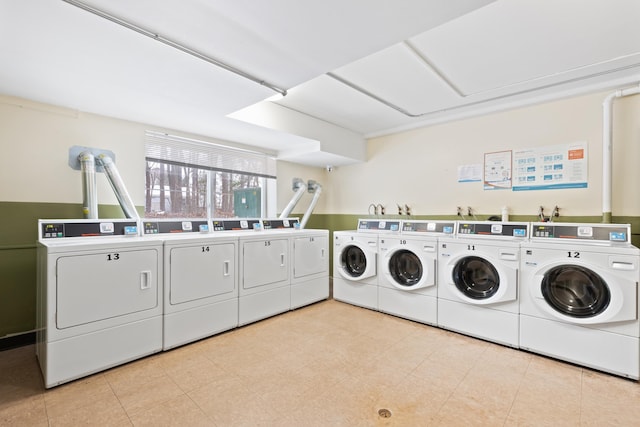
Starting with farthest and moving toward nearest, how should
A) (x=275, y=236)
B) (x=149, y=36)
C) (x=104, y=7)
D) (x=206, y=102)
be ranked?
(x=275, y=236), (x=206, y=102), (x=149, y=36), (x=104, y=7)

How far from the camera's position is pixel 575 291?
2521mm

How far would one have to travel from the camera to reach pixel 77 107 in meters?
2.84

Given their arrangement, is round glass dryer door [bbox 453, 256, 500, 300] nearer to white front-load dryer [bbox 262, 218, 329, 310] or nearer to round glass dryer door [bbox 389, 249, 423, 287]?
round glass dryer door [bbox 389, 249, 423, 287]

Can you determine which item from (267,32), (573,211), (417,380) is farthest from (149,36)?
(573,211)

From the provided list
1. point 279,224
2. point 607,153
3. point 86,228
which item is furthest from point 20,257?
point 607,153

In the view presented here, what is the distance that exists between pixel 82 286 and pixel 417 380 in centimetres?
260

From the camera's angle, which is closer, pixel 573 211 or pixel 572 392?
pixel 572 392

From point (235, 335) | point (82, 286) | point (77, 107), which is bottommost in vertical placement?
point (235, 335)

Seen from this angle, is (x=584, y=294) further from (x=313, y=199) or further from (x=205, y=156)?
(x=205, y=156)

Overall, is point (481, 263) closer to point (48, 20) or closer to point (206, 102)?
point (206, 102)

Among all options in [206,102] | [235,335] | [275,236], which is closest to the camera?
[206,102]

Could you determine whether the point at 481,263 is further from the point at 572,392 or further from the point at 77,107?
the point at 77,107

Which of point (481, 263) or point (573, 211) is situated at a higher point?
point (573, 211)

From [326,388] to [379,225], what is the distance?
7.48 ft
